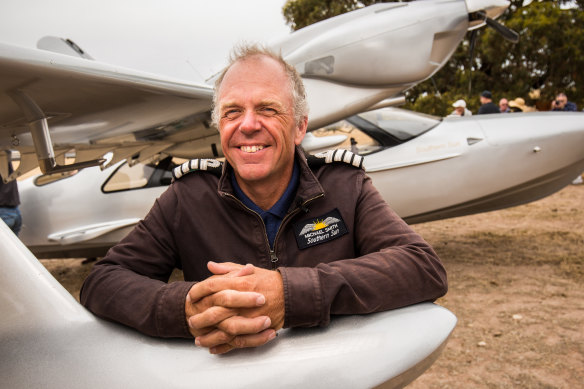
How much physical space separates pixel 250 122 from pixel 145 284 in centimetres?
60

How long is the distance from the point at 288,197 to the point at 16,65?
3.30 ft

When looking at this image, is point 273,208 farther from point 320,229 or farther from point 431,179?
point 431,179

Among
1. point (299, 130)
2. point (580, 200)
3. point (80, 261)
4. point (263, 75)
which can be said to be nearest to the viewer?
point (263, 75)

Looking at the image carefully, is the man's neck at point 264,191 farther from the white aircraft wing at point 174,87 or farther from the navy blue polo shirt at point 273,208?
the white aircraft wing at point 174,87

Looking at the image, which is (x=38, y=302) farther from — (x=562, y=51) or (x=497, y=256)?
(x=562, y=51)

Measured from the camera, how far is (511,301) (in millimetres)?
3434

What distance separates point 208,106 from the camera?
2.62m

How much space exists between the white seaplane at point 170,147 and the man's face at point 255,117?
0.64 meters

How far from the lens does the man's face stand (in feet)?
4.58

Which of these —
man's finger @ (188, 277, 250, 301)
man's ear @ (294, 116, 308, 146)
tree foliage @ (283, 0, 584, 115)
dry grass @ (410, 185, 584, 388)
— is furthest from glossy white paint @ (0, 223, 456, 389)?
tree foliage @ (283, 0, 584, 115)

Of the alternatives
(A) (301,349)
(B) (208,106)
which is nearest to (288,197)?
(A) (301,349)

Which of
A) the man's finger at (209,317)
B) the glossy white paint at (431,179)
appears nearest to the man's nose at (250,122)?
the man's finger at (209,317)

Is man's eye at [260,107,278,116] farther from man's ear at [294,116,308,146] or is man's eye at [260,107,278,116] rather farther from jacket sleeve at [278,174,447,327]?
jacket sleeve at [278,174,447,327]

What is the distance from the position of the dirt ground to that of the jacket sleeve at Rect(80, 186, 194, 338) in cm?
175
